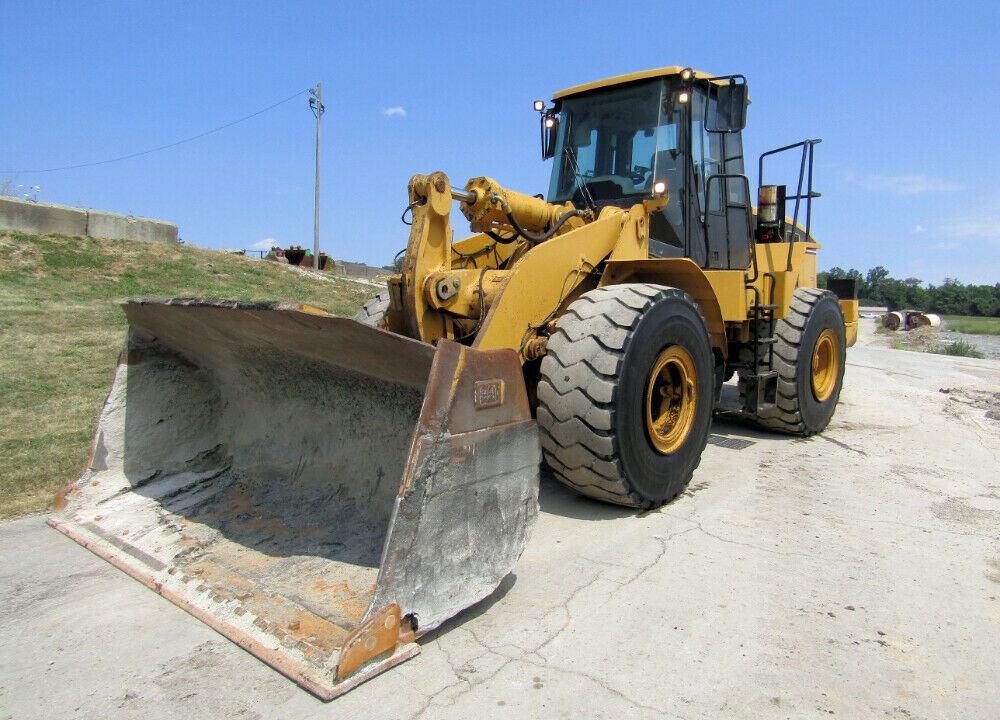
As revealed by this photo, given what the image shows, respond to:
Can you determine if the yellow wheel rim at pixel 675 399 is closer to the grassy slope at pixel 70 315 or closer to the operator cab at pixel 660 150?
the operator cab at pixel 660 150

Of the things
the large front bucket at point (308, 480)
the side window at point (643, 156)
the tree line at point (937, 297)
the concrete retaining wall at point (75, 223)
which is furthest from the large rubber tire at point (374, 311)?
the tree line at point (937, 297)

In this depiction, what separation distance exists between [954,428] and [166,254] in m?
14.7

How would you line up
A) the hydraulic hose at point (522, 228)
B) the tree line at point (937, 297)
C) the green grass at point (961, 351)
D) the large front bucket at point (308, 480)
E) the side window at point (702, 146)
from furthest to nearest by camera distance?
the tree line at point (937, 297) < the green grass at point (961, 351) < the side window at point (702, 146) < the hydraulic hose at point (522, 228) < the large front bucket at point (308, 480)

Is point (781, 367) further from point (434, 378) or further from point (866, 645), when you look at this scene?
point (434, 378)

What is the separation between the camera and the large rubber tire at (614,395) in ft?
11.8

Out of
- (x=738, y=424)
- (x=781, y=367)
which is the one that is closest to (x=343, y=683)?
(x=781, y=367)

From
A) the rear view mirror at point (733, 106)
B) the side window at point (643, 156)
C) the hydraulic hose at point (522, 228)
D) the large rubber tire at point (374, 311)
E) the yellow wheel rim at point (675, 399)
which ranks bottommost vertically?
the yellow wheel rim at point (675, 399)

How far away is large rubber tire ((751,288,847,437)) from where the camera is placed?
19.5 feet

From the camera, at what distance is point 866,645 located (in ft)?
8.56

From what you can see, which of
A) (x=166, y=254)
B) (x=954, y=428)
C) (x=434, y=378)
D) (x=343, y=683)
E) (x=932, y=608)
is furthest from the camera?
(x=166, y=254)

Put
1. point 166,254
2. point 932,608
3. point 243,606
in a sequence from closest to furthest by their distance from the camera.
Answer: point 243,606 < point 932,608 < point 166,254

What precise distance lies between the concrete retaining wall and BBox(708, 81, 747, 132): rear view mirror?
46.9ft

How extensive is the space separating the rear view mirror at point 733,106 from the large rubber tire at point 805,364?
6.12 feet

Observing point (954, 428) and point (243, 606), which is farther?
point (954, 428)
